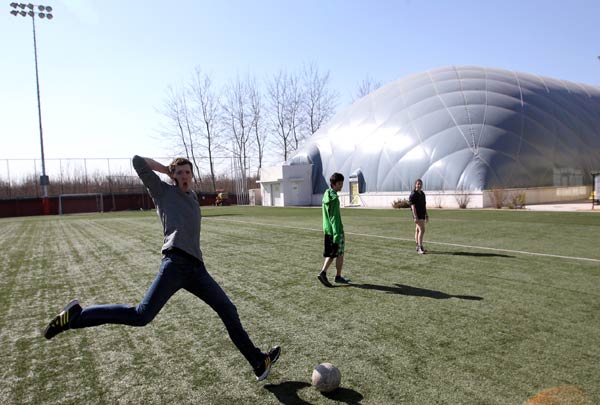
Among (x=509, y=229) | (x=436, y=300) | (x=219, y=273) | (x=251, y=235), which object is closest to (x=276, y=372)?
(x=436, y=300)

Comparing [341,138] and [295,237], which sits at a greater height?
[341,138]

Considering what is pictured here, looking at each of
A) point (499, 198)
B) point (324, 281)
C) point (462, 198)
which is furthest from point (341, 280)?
point (462, 198)

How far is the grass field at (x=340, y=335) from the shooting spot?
358 centimetres

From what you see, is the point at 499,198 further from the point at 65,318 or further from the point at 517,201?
the point at 65,318

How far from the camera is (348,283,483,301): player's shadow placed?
632 cm

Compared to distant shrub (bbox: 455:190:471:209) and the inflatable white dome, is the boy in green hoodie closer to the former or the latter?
distant shrub (bbox: 455:190:471:209)

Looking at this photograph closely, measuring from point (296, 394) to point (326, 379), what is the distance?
0.28 meters

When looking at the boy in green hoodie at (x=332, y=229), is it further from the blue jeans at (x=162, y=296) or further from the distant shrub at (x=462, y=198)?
the distant shrub at (x=462, y=198)

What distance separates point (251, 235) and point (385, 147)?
2507cm

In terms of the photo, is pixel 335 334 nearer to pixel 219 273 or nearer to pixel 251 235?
pixel 219 273

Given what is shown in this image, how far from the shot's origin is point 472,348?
4.34 metres

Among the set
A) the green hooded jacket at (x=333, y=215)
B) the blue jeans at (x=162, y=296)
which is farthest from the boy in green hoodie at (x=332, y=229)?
the blue jeans at (x=162, y=296)

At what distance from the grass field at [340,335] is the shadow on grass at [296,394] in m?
0.02

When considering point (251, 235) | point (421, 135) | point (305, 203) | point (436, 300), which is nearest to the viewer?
point (436, 300)
